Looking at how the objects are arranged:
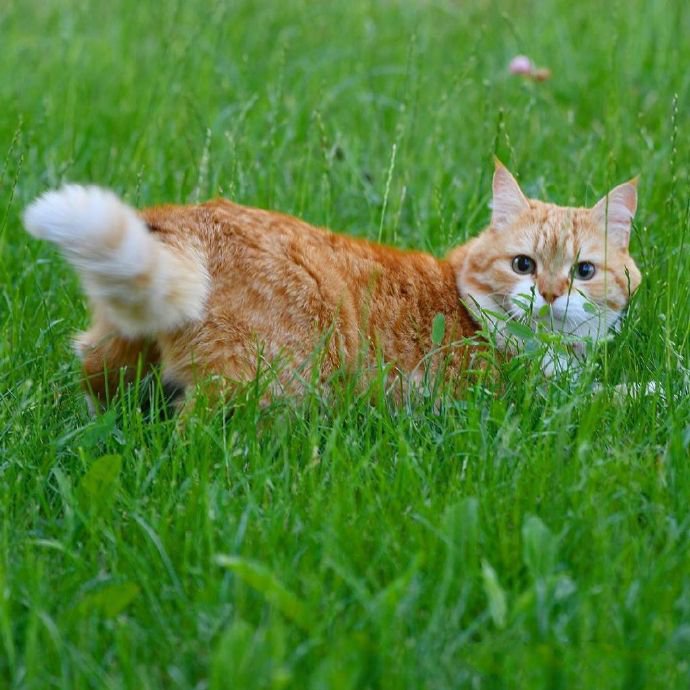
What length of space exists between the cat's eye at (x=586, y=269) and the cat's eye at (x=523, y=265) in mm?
119

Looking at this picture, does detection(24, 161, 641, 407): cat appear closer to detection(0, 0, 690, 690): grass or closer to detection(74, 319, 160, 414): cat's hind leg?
detection(74, 319, 160, 414): cat's hind leg

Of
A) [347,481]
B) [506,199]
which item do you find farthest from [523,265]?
[347,481]

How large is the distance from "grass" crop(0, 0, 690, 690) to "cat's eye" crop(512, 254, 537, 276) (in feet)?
1.02

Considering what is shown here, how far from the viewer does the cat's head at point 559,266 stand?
3.21 m

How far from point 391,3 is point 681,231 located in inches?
130

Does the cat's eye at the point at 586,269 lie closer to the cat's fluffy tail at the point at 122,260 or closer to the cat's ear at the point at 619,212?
the cat's ear at the point at 619,212

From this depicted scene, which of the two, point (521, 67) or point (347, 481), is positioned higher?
point (521, 67)

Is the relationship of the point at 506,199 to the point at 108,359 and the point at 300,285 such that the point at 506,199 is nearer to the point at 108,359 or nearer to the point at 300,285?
the point at 300,285

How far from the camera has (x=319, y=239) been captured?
10.3 ft

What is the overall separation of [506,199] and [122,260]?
1325 mm

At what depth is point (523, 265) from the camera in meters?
3.33

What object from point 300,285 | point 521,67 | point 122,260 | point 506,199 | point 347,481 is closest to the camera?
point 347,481

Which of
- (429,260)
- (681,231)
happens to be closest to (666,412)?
(681,231)

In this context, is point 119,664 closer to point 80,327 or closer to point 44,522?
point 44,522
